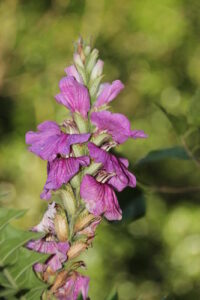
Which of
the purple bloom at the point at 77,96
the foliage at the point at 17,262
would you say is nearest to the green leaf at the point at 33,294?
the foliage at the point at 17,262

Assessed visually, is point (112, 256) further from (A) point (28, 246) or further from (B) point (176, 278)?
(A) point (28, 246)

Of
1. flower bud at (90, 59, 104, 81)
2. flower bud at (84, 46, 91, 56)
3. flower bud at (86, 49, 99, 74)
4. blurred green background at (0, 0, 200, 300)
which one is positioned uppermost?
flower bud at (84, 46, 91, 56)

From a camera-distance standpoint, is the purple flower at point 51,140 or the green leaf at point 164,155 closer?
the purple flower at point 51,140

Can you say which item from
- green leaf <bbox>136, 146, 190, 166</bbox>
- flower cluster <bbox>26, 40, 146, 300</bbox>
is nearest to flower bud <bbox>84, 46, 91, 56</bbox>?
flower cluster <bbox>26, 40, 146, 300</bbox>

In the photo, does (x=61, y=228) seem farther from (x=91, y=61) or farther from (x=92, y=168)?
(x=91, y=61)

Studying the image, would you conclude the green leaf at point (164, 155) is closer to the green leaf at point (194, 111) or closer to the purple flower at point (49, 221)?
the green leaf at point (194, 111)

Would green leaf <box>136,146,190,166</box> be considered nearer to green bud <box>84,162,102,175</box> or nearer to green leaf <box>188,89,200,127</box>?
green leaf <box>188,89,200,127</box>
